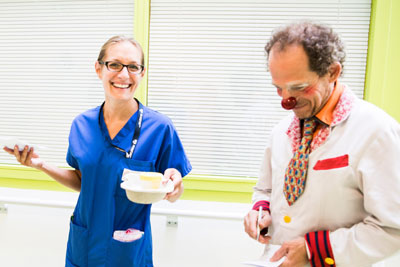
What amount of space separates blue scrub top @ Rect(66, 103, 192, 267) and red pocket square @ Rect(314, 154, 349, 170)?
2.26 ft

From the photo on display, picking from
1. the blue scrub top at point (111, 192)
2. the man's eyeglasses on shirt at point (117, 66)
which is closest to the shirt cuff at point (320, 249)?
the blue scrub top at point (111, 192)

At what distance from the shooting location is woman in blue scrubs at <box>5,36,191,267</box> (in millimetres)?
1264

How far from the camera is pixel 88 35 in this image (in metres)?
2.12

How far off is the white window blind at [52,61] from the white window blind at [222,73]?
15.1 inches

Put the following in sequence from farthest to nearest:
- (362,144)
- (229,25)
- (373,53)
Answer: (229,25), (373,53), (362,144)

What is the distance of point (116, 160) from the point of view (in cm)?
128

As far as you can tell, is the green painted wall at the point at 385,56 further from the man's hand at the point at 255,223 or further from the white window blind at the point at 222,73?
the man's hand at the point at 255,223

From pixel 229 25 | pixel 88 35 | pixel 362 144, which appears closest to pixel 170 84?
pixel 229 25

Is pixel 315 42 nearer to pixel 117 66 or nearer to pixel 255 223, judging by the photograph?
pixel 255 223

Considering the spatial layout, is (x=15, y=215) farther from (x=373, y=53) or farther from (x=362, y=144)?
(x=373, y=53)

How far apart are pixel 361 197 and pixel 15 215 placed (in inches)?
94.3

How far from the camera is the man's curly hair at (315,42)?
32.3 inches

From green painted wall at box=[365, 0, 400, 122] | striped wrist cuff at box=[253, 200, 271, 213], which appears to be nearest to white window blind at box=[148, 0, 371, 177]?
green painted wall at box=[365, 0, 400, 122]

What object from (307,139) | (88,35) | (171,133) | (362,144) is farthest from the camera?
(88,35)
